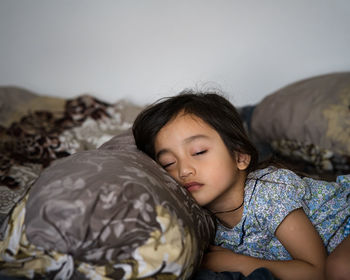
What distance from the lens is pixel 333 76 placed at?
1839 mm

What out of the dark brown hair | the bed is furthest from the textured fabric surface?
the dark brown hair

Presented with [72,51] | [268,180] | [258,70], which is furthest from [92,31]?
[268,180]

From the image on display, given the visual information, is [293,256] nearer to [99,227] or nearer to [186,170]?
[186,170]

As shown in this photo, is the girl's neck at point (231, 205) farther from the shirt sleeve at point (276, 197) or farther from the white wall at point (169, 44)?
the white wall at point (169, 44)

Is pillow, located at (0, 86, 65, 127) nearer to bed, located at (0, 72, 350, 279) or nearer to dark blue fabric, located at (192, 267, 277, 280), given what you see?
bed, located at (0, 72, 350, 279)

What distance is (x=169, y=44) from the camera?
7.00ft

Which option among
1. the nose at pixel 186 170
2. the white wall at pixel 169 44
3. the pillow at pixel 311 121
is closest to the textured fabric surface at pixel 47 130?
the white wall at pixel 169 44

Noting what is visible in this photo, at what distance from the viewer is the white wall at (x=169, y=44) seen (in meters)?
2.09

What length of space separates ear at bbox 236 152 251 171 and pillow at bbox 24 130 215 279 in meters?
0.49

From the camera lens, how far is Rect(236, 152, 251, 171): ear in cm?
119

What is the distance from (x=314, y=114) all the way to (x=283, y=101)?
0.68 feet

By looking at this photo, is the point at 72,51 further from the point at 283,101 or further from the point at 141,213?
the point at 141,213

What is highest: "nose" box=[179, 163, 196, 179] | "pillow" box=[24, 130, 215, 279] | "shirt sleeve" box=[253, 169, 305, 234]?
"pillow" box=[24, 130, 215, 279]

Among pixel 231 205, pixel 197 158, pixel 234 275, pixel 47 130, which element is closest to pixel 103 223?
pixel 234 275
